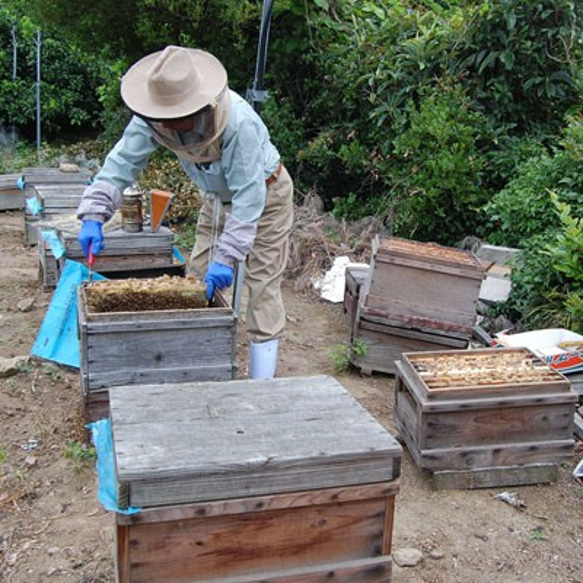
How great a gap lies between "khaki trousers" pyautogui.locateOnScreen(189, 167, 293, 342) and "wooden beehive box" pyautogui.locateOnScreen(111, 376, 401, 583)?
1.60 m

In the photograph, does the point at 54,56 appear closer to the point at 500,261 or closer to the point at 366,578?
the point at 500,261

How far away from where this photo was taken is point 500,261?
5.35 meters

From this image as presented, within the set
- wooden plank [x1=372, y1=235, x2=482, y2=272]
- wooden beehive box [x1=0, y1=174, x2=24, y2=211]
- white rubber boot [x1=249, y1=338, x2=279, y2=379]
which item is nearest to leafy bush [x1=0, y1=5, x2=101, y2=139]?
wooden beehive box [x1=0, y1=174, x2=24, y2=211]

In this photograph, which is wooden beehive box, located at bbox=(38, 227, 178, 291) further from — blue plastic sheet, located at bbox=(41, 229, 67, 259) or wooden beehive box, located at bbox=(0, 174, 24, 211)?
wooden beehive box, located at bbox=(0, 174, 24, 211)

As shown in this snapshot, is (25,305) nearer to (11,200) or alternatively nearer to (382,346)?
(382,346)

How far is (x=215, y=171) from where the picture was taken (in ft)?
11.0

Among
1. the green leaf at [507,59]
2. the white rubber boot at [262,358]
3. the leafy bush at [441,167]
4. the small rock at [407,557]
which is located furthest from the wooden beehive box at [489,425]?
the green leaf at [507,59]

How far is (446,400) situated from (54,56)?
13.0 meters

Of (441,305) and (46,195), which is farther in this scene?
(46,195)

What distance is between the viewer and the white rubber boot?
3.72 metres

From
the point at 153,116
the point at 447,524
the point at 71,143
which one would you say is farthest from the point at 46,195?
the point at 71,143

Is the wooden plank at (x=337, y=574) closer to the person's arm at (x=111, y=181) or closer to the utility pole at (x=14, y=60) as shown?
the person's arm at (x=111, y=181)

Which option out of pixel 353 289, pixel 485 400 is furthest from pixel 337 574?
pixel 353 289

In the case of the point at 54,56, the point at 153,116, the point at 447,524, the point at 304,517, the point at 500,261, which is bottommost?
the point at 447,524
